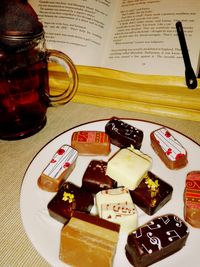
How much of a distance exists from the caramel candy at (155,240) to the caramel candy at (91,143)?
24 centimetres

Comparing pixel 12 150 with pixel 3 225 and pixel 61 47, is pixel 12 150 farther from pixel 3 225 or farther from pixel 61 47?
pixel 61 47

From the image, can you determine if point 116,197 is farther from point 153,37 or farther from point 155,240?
point 153,37

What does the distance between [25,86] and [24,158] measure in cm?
20

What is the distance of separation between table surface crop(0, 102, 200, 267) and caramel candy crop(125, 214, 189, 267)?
0.61 feet

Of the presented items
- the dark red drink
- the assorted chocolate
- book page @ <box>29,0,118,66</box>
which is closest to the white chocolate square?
the assorted chocolate

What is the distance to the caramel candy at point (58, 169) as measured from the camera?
2.18 ft

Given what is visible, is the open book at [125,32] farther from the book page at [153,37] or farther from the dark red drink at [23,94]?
the dark red drink at [23,94]

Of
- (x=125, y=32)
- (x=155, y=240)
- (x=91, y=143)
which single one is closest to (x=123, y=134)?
(x=91, y=143)

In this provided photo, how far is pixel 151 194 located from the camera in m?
0.66

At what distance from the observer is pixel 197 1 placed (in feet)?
3.25

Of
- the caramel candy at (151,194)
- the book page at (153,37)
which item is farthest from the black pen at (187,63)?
the caramel candy at (151,194)

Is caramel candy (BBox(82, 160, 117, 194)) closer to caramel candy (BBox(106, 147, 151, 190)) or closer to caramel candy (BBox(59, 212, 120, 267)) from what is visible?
caramel candy (BBox(106, 147, 151, 190))

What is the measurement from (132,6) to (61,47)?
0.98 ft

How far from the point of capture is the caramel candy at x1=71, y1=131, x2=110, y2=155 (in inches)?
29.5
